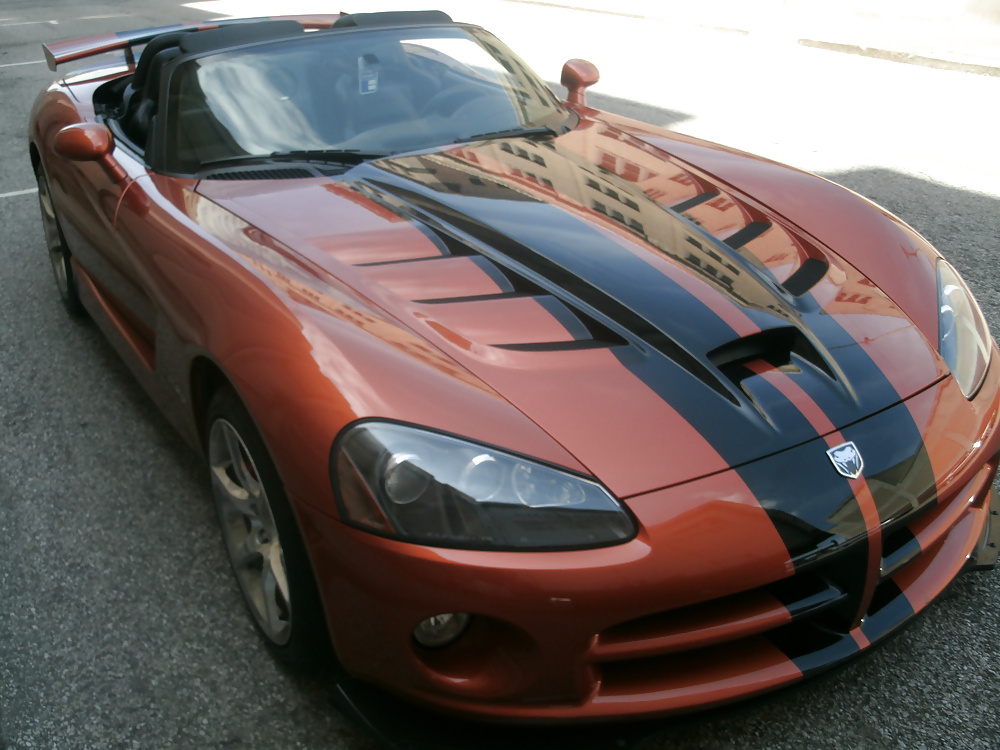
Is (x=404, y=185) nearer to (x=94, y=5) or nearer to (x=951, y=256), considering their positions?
(x=951, y=256)

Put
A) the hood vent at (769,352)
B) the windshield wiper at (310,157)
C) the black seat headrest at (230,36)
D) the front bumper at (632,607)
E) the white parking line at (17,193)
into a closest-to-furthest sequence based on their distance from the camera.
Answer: the front bumper at (632,607) → the hood vent at (769,352) → the windshield wiper at (310,157) → the black seat headrest at (230,36) → the white parking line at (17,193)

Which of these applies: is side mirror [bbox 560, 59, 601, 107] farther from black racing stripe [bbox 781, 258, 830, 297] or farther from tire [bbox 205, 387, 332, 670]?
tire [bbox 205, 387, 332, 670]

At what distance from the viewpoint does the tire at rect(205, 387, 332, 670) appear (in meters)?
1.69

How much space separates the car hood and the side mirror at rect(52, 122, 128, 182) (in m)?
0.46

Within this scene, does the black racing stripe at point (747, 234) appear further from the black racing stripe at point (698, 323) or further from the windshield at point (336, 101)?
the windshield at point (336, 101)

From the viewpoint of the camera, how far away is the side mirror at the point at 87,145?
253 cm

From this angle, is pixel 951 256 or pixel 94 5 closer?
pixel 951 256

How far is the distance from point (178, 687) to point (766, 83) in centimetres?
751

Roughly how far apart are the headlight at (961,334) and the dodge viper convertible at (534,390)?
0.04 feet

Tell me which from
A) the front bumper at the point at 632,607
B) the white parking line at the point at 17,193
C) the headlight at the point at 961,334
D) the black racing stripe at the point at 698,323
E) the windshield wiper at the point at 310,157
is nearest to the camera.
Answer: the front bumper at the point at 632,607

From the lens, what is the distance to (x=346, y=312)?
178cm

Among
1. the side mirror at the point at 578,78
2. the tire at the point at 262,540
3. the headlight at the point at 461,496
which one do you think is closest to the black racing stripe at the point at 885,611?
the headlight at the point at 461,496

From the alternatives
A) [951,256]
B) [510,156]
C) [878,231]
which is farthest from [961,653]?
[951,256]

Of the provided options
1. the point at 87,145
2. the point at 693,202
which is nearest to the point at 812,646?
the point at 693,202
